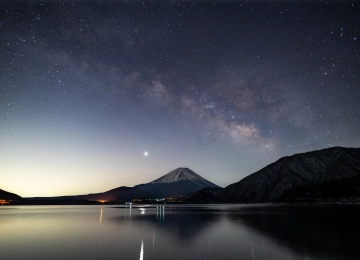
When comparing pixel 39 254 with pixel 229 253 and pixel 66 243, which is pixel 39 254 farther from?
pixel 229 253

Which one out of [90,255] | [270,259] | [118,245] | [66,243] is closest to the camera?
[270,259]

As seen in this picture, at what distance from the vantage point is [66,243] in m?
Result: 29.2

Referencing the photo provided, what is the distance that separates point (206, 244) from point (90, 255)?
1236cm

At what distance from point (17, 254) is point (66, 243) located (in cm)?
672

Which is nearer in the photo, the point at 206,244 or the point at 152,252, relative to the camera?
the point at 152,252

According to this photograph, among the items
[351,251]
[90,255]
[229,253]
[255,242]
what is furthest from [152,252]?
[351,251]

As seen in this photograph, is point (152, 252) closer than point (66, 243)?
Yes

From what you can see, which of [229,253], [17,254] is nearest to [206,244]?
[229,253]

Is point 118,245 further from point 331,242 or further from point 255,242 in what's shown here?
point 331,242

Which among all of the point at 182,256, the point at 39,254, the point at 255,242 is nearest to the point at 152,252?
the point at 182,256

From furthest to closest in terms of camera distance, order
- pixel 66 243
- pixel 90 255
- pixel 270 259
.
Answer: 1. pixel 66 243
2. pixel 90 255
3. pixel 270 259

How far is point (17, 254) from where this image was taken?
23016mm

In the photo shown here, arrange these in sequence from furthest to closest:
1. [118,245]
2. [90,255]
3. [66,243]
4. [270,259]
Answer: [66,243]
[118,245]
[90,255]
[270,259]

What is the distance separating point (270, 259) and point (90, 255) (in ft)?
51.0
